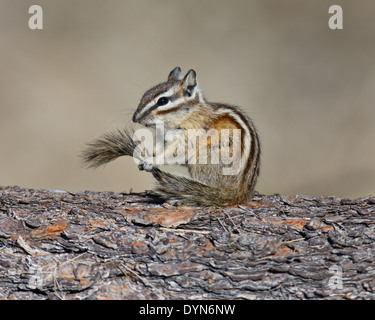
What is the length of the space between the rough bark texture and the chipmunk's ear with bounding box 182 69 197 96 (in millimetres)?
1288

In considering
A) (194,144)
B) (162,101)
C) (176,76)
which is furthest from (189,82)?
(194,144)

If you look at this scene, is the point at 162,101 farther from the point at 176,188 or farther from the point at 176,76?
the point at 176,188

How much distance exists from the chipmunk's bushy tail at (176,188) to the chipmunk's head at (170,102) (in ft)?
0.77

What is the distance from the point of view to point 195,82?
4.14m

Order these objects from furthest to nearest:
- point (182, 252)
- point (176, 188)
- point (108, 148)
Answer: point (108, 148)
point (176, 188)
point (182, 252)

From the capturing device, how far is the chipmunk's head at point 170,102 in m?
3.88

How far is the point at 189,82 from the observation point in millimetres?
4094

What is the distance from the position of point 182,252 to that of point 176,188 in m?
0.69

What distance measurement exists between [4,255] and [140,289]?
0.83 meters

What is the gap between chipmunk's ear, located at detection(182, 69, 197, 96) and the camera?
407 centimetres

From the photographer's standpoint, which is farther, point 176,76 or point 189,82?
point 176,76

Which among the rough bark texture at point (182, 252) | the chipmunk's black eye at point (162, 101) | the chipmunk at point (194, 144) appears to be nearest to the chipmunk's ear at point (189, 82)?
the chipmunk at point (194, 144)

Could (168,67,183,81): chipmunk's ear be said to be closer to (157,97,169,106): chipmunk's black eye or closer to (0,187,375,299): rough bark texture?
(157,97,169,106): chipmunk's black eye
